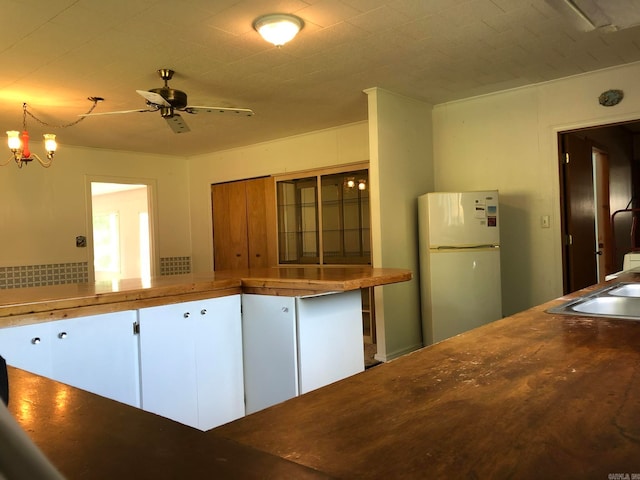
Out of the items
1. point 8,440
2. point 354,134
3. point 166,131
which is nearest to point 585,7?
point 8,440

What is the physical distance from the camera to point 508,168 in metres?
4.15

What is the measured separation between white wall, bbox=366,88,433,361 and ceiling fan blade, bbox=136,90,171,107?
166cm

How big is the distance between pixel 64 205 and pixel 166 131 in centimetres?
158

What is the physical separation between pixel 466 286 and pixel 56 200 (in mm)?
4551

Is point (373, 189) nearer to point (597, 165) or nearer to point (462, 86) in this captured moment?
point (462, 86)

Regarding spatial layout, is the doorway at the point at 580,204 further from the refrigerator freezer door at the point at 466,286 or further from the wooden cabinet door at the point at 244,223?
the wooden cabinet door at the point at 244,223

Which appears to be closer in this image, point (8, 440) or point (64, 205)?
point (8, 440)

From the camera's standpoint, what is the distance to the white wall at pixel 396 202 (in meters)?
3.95


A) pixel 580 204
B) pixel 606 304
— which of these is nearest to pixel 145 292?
pixel 606 304

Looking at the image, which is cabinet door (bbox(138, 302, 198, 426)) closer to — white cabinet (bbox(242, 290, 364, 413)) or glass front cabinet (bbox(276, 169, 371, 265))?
white cabinet (bbox(242, 290, 364, 413))

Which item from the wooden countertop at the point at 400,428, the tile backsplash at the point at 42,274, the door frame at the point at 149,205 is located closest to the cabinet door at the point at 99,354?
the wooden countertop at the point at 400,428

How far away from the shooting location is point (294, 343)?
2.28 m

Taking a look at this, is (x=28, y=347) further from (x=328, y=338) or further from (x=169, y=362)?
(x=328, y=338)

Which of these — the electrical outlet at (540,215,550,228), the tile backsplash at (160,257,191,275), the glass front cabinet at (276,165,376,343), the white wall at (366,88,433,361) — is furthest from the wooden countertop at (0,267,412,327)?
the tile backsplash at (160,257,191,275)
